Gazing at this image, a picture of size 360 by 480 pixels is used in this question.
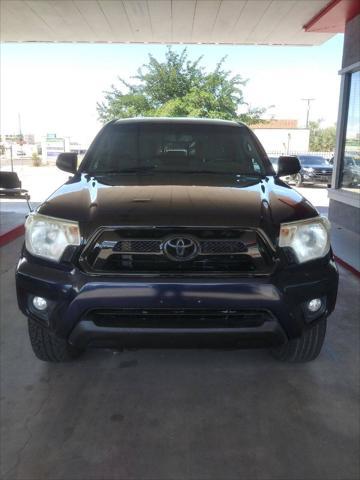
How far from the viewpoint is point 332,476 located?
200cm

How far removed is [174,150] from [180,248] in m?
1.54

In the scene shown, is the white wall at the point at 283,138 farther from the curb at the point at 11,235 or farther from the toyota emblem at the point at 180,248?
the toyota emblem at the point at 180,248

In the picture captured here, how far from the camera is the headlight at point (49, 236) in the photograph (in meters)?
2.30

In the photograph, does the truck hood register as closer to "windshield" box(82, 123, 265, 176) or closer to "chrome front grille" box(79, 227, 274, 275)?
"chrome front grille" box(79, 227, 274, 275)

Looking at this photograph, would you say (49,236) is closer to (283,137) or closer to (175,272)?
(175,272)

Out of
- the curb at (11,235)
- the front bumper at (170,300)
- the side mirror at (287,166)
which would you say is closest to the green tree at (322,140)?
the curb at (11,235)

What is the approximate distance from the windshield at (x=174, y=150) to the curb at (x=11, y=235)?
3.48m

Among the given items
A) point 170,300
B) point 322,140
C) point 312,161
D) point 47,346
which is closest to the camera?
point 170,300

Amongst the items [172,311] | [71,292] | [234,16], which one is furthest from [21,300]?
[234,16]

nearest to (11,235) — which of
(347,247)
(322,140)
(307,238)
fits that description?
(347,247)

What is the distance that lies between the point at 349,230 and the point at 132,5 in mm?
5067

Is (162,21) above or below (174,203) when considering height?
above

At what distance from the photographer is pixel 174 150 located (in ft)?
11.7

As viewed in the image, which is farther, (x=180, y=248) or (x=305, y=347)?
(x=305, y=347)
